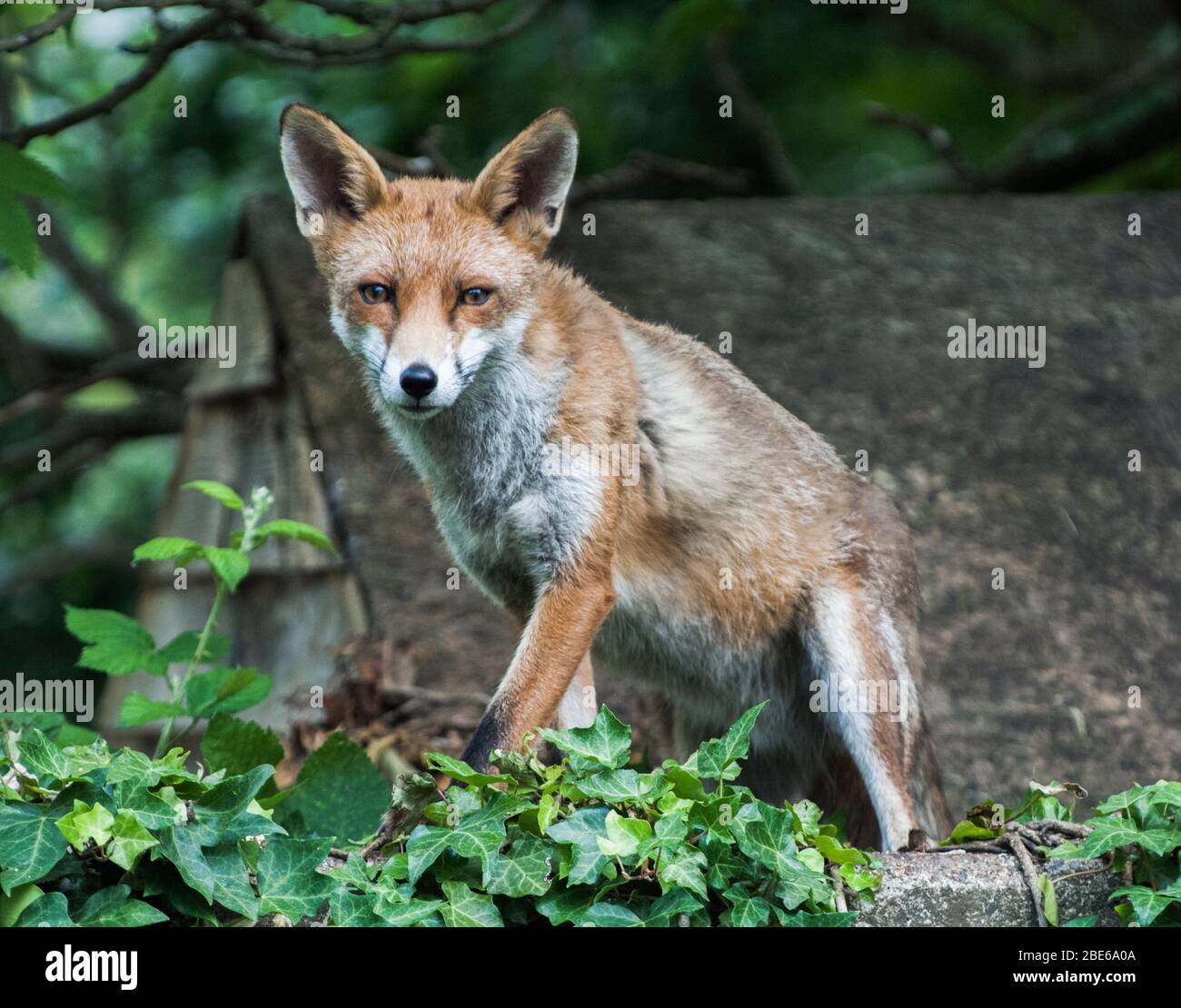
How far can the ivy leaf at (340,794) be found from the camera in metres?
5.39

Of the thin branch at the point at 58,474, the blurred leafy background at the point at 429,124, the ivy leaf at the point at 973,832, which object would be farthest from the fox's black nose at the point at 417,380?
the thin branch at the point at 58,474

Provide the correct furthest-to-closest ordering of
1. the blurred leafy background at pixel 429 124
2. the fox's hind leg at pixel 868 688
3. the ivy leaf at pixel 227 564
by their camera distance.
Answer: the blurred leafy background at pixel 429 124
the fox's hind leg at pixel 868 688
the ivy leaf at pixel 227 564

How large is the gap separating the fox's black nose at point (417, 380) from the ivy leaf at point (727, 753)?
1.62 m

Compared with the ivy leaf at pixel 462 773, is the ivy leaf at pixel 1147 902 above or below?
below

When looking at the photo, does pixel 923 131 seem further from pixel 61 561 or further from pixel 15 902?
pixel 15 902

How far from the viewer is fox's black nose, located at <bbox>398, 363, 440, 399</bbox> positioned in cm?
471

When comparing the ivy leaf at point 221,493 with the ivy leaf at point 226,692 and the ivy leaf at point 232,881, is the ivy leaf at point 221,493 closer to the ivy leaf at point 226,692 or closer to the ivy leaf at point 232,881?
the ivy leaf at point 226,692

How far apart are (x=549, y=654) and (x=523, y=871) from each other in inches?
53.9

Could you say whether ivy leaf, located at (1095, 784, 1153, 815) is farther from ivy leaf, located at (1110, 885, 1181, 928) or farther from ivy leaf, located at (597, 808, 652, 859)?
ivy leaf, located at (597, 808, 652, 859)

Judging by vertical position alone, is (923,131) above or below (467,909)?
above

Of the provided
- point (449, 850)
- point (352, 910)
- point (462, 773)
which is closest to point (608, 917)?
point (449, 850)

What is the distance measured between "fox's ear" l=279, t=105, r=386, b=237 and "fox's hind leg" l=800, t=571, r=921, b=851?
8.80 ft

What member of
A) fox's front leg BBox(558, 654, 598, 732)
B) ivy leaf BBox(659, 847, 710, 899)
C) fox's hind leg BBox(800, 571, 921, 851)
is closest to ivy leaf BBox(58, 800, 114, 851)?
ivy leaf BBox(659, 847, 710, 899)

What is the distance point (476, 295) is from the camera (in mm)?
5098
